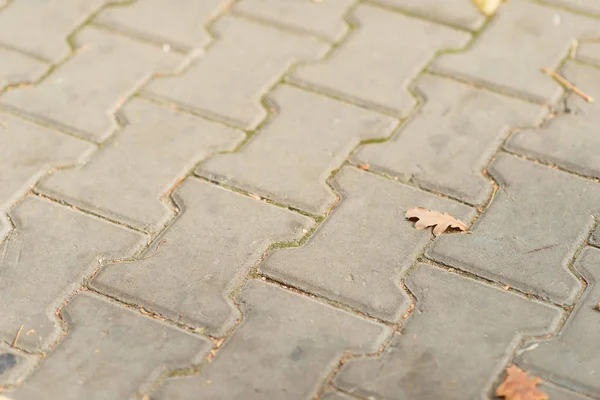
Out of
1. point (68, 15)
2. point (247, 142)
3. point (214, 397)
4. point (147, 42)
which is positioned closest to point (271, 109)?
point (247, 142)

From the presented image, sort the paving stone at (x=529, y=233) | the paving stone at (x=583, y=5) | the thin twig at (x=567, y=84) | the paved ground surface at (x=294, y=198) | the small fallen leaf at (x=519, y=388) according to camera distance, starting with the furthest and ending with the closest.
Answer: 1. the paving stone at (x=583, y=5)
2. the thin twig at (x=567, y=84)
3. the paving stone at (x=529, y=233)
4. the paved ground surface at (x=294, y=198)
5. the small fallen leaf at (x=519, y=388)

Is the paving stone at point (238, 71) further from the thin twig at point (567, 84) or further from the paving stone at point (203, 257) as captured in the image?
the thin twig at point (567, 84)

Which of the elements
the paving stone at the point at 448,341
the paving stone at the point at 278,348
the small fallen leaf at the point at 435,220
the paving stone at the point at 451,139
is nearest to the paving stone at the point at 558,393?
the paving stone at the point at 448,341

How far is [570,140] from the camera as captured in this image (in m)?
3.58

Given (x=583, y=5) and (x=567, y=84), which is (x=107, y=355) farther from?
(x=583, y=5)

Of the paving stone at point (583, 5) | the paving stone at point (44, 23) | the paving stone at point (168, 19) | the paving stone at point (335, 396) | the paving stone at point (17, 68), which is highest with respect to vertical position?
the paving stone at point (583, 5)

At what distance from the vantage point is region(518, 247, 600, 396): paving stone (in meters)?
2.74

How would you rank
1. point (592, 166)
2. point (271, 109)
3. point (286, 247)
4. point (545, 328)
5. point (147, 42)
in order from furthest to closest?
point (147, 42) → point (271, 109) → point (592, 166) → point (286, 247) → point (545, 328)

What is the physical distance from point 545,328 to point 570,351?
103 millimetres

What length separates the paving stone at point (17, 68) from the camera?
12.6 ft

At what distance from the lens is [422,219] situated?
3227mm

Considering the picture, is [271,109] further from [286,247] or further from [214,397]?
[214,397]

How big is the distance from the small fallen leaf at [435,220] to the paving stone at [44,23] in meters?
1.64

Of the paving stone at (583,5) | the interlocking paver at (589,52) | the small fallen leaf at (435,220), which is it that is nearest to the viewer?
the small fallen leaf at (435,220)
